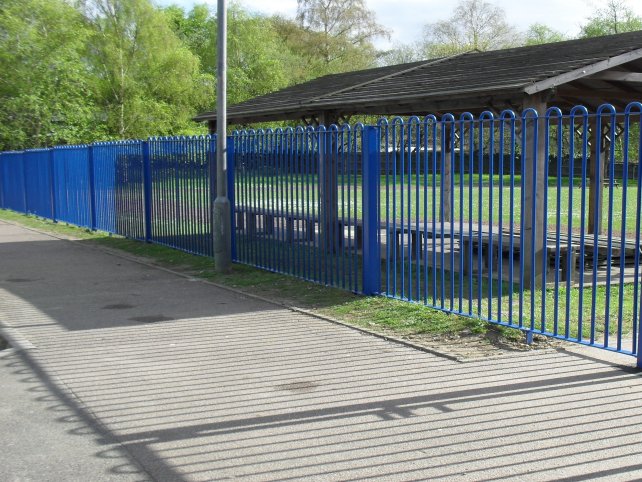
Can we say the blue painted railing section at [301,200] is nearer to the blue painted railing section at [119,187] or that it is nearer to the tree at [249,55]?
the blue painted railing section at [119,187]

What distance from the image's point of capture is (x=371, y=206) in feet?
29.3

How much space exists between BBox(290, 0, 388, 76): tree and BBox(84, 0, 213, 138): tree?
626 inches

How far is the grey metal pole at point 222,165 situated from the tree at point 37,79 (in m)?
21.3

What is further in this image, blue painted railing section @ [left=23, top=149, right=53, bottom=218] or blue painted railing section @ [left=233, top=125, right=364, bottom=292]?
blue painted railing section @ [left=23, top=149, right=53, bottom=218]

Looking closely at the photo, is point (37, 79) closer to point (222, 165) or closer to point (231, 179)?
point (231, 179)

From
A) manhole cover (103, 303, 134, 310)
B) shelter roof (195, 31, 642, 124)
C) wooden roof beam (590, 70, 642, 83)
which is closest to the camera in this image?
manhole cover (103, 303, 134, 310)

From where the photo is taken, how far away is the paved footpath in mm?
4457

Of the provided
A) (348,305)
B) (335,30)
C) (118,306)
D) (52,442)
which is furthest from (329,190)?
(335,30)

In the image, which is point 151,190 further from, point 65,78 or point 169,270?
point 65,78

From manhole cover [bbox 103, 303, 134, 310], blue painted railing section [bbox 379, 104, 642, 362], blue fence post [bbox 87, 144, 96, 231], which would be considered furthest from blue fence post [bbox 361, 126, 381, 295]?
blue fence post [bbox 87, 144, 96, 231]

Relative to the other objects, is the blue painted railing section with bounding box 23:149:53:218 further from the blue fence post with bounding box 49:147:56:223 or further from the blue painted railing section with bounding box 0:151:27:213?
the blue painted railing section with bounding box 0:151:27:213

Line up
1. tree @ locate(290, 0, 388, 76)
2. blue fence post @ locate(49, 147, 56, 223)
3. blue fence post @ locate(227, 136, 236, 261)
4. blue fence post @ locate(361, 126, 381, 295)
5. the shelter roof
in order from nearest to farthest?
blue fence post @ locate(361, 126, 381, 295) → the shelter roof → blue fence post @ locate(227, 136, 236, 261) → blue fence post @ locate(49, 147, 56, 223) → tree @ locate(290, 0, 388, 76)

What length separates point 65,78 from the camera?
30.9 m

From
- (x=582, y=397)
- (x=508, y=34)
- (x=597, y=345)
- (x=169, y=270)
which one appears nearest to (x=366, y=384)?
(x=582, y=397)
